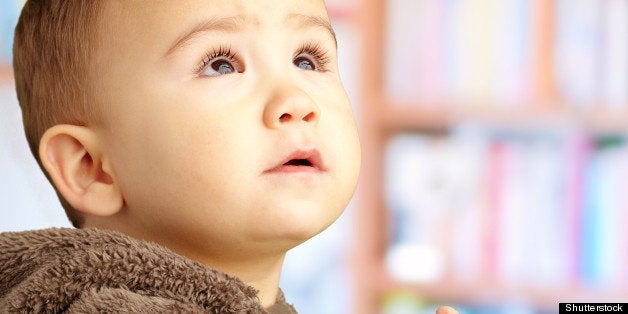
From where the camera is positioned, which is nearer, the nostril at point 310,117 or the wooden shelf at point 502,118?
the nostril at point 310,117

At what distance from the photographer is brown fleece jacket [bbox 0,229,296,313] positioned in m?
0.81

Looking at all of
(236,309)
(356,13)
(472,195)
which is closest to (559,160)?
(472,195)

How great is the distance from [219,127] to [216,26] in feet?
0.39

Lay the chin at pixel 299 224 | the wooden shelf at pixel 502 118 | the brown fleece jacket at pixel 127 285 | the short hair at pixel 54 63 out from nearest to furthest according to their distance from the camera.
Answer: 1. the brown fleece jacket at pixel 127 285
2. the chin at pixel 299 224
3. the short hair at pixel 54 63
4. the wooden shelf at pixel 502 118

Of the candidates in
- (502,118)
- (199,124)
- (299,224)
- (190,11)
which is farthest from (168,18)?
(502,118)

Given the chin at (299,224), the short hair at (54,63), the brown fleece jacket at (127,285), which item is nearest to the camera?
the brown fleece jacket at (127,285)

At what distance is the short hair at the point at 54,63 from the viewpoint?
1037mm

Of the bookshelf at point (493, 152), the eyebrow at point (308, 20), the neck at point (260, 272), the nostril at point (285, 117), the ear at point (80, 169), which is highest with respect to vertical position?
the bookshelf at point (493, 152)

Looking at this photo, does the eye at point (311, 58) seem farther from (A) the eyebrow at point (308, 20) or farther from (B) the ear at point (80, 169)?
(B) the ear at point (80, 169)

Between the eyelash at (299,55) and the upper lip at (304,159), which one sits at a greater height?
the eyelash at (299,55)

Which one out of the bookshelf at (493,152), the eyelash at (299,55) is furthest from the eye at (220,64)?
the bookshelf at (493,152)

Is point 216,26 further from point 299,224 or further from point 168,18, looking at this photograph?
point 299,224

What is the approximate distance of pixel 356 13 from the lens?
265 cm

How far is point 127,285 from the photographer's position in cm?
84
